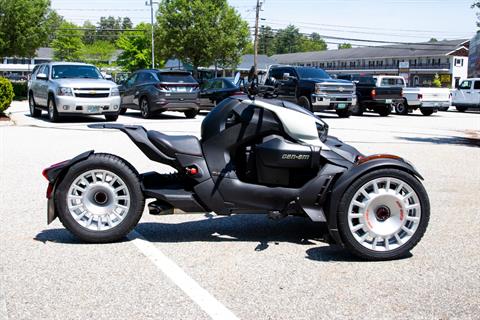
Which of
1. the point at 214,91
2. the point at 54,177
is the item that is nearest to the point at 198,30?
the point at 214,91

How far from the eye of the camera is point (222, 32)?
53.0 m

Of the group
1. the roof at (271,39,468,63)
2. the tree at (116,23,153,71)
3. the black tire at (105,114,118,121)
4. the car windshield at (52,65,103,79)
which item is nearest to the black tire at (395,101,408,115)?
the black tire at (105,114,118,121)

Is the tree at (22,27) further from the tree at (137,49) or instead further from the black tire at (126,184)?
the black tire at (126,184)

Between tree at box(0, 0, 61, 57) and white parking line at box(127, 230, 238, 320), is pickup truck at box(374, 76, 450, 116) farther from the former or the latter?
→ tree at box(0, 0, 61, 57)

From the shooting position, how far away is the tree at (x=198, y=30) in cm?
5250

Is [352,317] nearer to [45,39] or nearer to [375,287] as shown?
[375,287]

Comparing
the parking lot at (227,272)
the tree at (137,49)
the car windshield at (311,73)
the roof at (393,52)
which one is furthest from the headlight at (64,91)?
the roof at (393,52)

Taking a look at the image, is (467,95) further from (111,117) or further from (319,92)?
(111,117)

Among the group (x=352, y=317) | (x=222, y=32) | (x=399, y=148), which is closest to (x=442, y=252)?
(x=352, y=317)

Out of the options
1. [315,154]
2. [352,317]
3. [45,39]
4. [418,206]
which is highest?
[45,39]

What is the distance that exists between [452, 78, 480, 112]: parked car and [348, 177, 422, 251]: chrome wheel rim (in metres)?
29.0

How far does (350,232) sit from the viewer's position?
4793mm

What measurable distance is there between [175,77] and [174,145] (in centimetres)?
1554

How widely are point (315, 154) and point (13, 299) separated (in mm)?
2625
